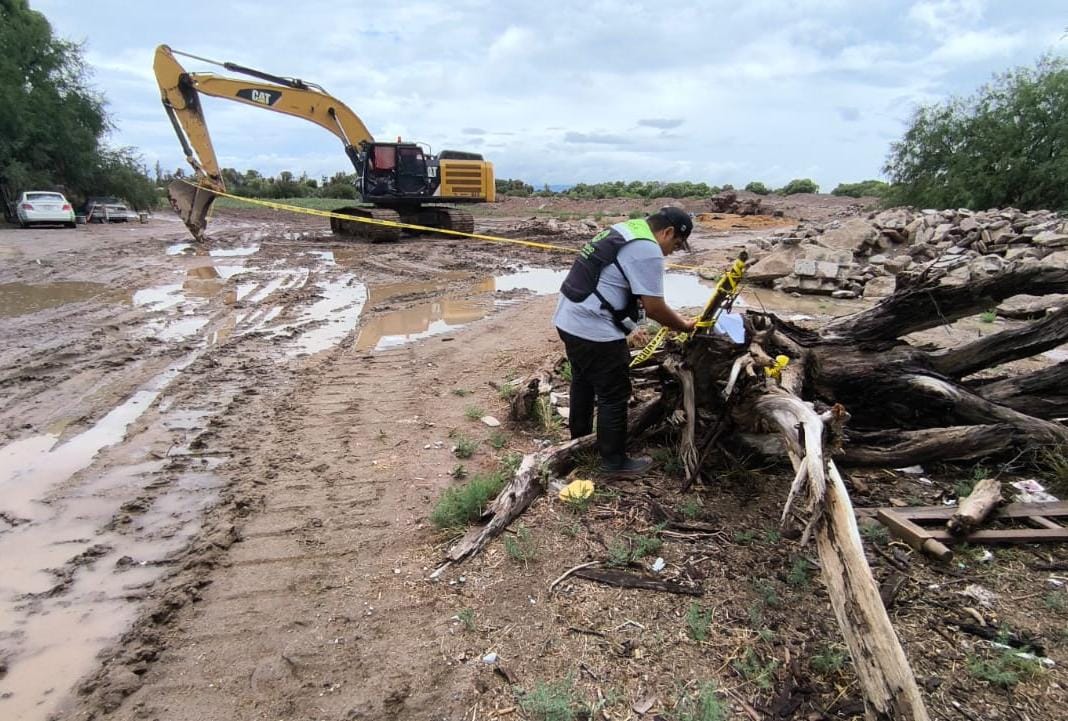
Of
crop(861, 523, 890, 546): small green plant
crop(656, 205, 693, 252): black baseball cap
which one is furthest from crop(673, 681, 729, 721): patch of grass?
crop(656, 205, 693, 252): black baseball cap

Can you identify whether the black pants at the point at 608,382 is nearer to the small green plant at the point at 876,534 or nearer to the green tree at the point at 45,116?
the small green plant at the point at 876,534

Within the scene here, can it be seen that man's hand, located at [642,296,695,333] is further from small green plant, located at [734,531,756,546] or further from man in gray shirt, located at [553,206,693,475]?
small green plant, located at [734,531,756,546]

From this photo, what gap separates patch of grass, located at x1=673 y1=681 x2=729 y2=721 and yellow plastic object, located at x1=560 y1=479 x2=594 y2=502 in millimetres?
1462

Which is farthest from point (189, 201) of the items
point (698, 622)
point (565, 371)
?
point (698, 622)

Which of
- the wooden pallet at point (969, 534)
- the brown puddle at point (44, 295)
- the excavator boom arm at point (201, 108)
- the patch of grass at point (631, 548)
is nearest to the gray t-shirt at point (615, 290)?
the patch of grass at point (631, 548)

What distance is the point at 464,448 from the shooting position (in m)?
4.87

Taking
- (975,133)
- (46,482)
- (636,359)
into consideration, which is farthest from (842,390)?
(975,133)

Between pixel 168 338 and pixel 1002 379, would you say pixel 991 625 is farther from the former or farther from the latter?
pixel 168 338

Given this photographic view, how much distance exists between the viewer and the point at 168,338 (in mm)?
7969

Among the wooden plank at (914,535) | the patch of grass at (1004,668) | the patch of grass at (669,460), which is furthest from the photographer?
the patch of grass at (669,460)

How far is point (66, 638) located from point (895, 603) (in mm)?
3814

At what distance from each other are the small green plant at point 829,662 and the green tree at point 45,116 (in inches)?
1275

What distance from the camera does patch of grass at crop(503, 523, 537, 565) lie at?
3.31 meters

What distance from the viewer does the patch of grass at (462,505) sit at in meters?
3.75
